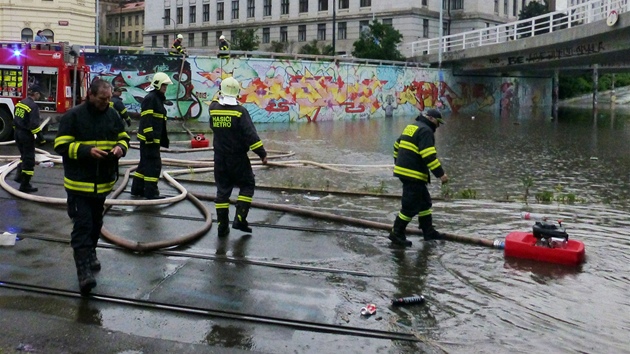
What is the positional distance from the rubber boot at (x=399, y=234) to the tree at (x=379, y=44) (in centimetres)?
4146

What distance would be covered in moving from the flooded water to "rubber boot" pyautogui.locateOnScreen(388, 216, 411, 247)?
20cm

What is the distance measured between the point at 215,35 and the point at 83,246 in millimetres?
71631

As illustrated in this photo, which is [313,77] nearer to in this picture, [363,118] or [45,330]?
[363,118]

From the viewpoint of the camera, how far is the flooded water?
534 cm

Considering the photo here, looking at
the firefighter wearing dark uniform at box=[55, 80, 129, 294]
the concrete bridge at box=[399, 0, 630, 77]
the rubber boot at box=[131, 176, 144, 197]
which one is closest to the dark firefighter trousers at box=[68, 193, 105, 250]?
the firefighter wearing dark uniform at box=[55, 80, 129, 294]

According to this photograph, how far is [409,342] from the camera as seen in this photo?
5.02 meters

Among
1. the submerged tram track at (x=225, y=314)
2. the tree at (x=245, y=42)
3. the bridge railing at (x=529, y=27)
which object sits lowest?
the submerged tram track at (x=225, y=314)

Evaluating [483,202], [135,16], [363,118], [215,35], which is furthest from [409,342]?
[135,16]

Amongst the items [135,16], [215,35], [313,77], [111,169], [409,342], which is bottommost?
[409,342]

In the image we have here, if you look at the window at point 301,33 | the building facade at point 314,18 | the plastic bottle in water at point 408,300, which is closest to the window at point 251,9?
the building facade at point 314,18

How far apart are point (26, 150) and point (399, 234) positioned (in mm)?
6288

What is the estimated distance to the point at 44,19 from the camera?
45.3 m

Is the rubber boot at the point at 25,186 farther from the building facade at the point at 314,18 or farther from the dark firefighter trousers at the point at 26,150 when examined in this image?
the building facade at the point at 314,18

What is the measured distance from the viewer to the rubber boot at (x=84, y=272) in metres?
5.74
